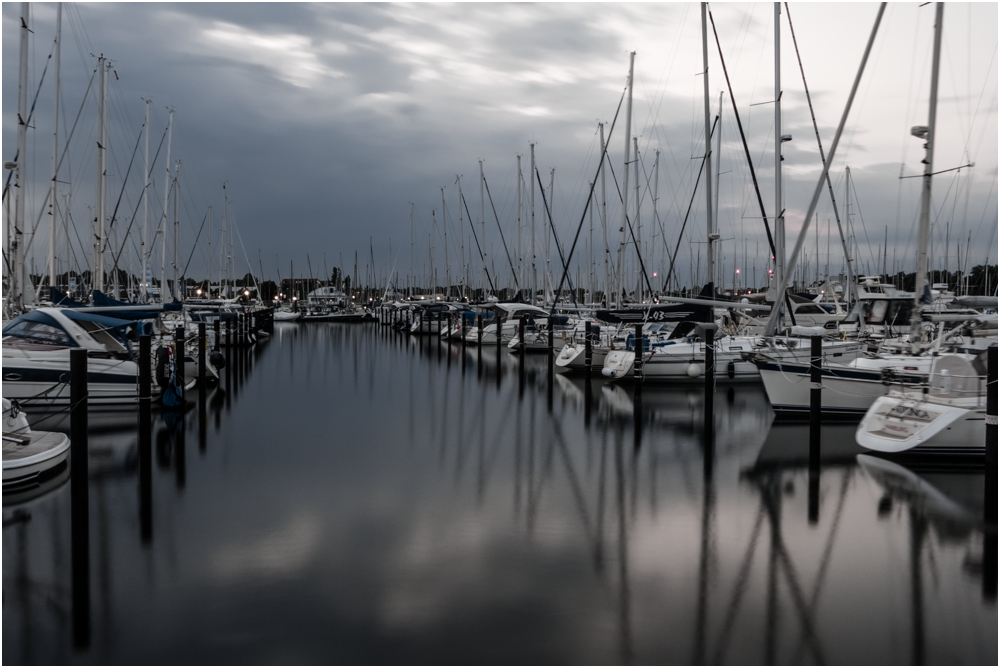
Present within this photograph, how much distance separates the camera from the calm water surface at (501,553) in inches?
241

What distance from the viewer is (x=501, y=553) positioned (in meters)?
8.29

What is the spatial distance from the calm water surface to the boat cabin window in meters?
3.16

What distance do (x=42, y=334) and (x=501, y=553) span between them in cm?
1389

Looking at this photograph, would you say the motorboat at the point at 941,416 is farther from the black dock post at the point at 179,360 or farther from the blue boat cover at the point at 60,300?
the blue boat cover at the point at 60,300

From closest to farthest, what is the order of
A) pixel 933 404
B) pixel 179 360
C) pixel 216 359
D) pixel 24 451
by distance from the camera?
pixel 24 451 → pixel 933 404 → pixel 179 360 → pixel 216 359

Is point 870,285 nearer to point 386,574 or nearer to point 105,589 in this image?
point 386,574

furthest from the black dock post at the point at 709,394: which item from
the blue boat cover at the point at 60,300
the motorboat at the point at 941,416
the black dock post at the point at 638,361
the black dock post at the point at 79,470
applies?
the blue boat cover at the point at 60,300

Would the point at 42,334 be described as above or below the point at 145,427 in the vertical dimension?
above

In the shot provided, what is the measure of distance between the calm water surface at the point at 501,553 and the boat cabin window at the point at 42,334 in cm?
316

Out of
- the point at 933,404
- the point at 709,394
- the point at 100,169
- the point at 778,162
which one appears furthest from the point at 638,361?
the point at 100,169

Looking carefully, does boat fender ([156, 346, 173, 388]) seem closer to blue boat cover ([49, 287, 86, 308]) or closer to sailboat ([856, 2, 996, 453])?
blue boat cover ([49, 287, 86, 308])

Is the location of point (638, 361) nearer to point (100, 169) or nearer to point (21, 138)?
point (21, 138)

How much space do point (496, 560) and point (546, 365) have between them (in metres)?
24.1

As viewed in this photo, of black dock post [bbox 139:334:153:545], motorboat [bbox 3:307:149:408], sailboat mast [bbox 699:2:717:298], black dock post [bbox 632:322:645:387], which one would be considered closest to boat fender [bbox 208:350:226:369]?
motorboat [bbox 3:307:149:408]
